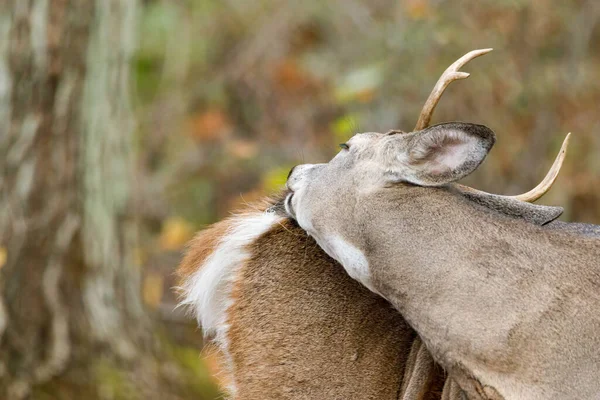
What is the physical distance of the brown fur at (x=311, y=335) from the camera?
303 centimetres

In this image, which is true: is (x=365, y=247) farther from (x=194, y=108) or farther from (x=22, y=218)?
(x=194, y=108)

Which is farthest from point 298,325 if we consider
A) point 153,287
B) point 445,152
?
point 153,287

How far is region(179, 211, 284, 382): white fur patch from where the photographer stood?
126 inches

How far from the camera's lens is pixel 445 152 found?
9.11 feet

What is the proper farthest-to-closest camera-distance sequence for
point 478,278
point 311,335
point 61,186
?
point 61,186
point 311,335
point 478,278

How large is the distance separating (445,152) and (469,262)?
0.99 feet

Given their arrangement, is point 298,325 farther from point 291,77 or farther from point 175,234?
point 291,77

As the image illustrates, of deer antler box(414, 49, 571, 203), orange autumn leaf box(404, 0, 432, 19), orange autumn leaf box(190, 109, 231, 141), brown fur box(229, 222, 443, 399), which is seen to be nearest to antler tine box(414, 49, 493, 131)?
deer antler box(414, 49, 571, 203)

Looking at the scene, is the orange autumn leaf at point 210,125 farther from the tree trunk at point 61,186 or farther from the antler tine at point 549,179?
the antler tine at point 549,179

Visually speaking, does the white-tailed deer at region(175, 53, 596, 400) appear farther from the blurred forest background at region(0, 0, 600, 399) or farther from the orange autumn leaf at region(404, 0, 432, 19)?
the orange autumn leaf at region(404, 0, 432, 19)

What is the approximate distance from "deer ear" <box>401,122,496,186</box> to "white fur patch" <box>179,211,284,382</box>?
55cm

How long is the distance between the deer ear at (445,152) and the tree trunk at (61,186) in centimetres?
222

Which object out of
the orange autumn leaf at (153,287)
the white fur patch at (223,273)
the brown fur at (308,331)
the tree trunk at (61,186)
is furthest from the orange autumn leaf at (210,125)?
the brown fur at (308,331)

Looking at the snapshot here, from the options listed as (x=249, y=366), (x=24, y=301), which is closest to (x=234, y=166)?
(x=24, y=301)
